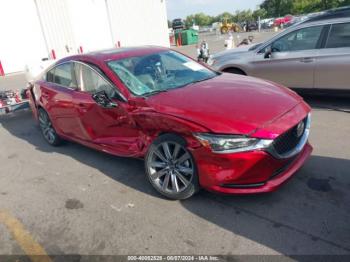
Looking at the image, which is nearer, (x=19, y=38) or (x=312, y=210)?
(x=312, y=210)

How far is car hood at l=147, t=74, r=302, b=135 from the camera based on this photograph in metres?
2.88

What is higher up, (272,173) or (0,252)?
(272,173)

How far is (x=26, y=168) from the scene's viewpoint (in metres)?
4.71

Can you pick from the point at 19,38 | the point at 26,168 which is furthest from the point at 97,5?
the point at 26,168

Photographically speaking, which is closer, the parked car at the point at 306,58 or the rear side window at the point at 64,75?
the rear side window at the point at 64,75

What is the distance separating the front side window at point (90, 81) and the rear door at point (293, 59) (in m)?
3.67

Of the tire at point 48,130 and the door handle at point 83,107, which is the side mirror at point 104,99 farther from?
the tire at point 48,130

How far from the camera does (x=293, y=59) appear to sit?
601 cm

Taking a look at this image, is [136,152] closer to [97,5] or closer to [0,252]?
[0,252]

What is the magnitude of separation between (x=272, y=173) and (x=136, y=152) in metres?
1.53

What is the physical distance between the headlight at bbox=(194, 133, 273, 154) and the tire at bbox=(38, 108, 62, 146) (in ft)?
10.9

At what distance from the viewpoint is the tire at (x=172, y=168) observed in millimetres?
3139

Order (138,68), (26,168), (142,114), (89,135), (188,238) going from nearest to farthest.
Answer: (188,238)
(142,114)
(138,68)
(89,135)
(26,168)

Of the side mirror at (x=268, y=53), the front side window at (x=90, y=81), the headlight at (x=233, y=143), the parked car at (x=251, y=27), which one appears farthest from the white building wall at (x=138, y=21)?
the parked car at (x=251, y=27)
